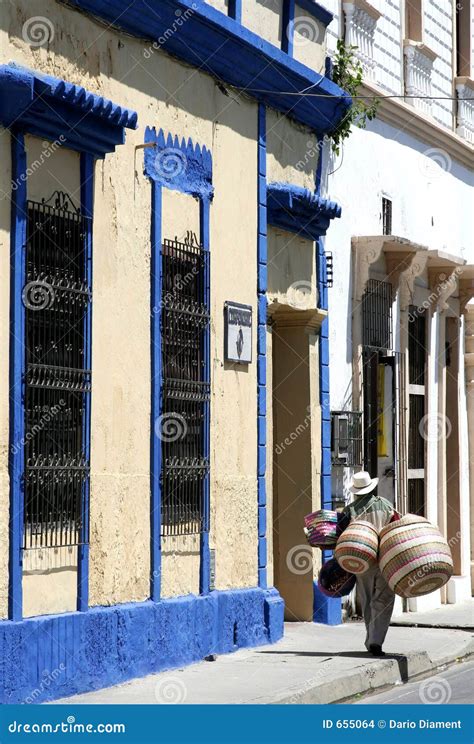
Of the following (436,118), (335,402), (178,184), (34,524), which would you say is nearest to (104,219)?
(178,184)

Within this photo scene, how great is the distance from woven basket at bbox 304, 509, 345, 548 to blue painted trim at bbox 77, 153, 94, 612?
2.62 m

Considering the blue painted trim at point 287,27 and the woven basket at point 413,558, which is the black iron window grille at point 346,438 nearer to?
the blue painted trim at point 287,27

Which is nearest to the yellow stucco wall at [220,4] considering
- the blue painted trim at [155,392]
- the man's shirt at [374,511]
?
the blue painted trim at [155,392]

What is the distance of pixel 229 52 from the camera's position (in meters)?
13.2

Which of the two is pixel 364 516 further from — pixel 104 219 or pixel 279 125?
pixel 279 125

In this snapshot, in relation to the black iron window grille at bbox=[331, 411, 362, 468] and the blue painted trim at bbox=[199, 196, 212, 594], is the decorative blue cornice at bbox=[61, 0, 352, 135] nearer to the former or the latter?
the blue painted trim at bbox=[199, 196, 212, 594]

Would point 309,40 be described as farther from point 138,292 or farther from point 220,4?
point 138,292

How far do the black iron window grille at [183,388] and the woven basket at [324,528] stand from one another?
0.94 metres

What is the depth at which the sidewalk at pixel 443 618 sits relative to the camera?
1620cm

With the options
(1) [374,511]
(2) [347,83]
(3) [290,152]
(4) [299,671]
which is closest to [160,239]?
(1) [374,511]

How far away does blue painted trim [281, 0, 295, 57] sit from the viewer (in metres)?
14.7

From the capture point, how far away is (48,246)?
10.6m

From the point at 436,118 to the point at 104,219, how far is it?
31.4 feet

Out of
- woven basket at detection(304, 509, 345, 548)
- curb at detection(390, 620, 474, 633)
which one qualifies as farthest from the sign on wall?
curb at detection(390, 620, 474, 633)
